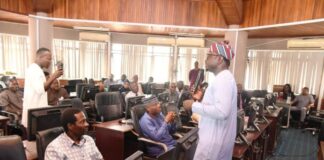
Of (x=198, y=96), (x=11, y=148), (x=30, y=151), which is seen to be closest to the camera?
(x=11, y=148)

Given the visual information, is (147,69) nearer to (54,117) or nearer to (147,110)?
(147,110)

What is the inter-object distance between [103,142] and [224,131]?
206 centimetres

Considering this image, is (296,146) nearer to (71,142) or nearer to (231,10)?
(231,10)

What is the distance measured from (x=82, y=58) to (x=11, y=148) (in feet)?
25.5

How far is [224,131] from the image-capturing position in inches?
74.6

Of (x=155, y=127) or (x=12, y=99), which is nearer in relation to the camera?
(x=155, y=127)

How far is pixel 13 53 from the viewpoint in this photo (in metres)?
7.82

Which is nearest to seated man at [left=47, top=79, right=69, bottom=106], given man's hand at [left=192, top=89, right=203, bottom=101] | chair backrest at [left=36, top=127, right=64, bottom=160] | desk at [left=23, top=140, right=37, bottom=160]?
desk at [left=23, top=140, right=37, bottom=160]

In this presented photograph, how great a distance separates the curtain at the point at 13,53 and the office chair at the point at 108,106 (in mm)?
5147

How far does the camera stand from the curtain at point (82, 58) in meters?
8.75

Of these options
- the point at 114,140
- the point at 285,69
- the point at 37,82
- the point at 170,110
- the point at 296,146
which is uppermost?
the point at 285,69

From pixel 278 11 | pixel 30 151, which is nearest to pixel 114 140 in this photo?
pixel 30 151

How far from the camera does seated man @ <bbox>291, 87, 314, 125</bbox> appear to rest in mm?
7071

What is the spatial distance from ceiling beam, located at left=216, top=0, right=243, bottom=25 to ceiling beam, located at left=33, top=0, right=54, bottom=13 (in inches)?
140
